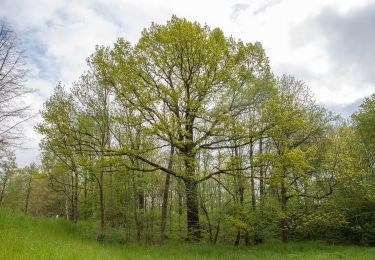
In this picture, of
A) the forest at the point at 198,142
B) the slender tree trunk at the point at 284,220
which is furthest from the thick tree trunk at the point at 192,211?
the slender tree trunk at the point at 284,220

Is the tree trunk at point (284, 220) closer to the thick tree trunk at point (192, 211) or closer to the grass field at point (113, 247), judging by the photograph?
the grass field at point (113, 247)

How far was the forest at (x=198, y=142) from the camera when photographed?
18.5 metres

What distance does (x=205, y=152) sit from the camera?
20906mm

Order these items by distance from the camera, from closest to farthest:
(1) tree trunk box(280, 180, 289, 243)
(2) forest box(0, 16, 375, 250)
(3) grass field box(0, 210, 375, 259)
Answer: (3) grass field box(0, 210, 375, 259) → (2) forest box(0, 16, 375, 250) → (1) tree trunk box(280, 180, 289, 243)

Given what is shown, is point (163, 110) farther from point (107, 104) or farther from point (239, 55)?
point (239, 55)

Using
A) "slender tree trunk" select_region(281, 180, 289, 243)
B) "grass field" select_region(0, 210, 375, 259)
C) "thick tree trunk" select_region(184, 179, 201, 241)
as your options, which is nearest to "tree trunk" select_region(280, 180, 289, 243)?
"slender tree trunk" select_region(281, 180, 289, 243)

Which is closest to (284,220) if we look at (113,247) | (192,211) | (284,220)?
(284,220)

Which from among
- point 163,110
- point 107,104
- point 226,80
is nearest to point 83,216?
point 107,104

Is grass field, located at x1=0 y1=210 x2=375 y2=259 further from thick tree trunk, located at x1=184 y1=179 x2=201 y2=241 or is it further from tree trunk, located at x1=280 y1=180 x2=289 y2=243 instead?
tree trunk, located at x1=280 y1=180 x2=289 y2=243

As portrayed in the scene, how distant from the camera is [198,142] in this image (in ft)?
63.0

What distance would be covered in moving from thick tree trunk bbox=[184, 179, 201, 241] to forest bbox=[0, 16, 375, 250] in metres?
0.06

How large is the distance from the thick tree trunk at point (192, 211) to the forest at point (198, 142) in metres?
0.06

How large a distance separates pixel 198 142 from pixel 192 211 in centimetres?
402

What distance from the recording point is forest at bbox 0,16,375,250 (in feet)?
60.6
